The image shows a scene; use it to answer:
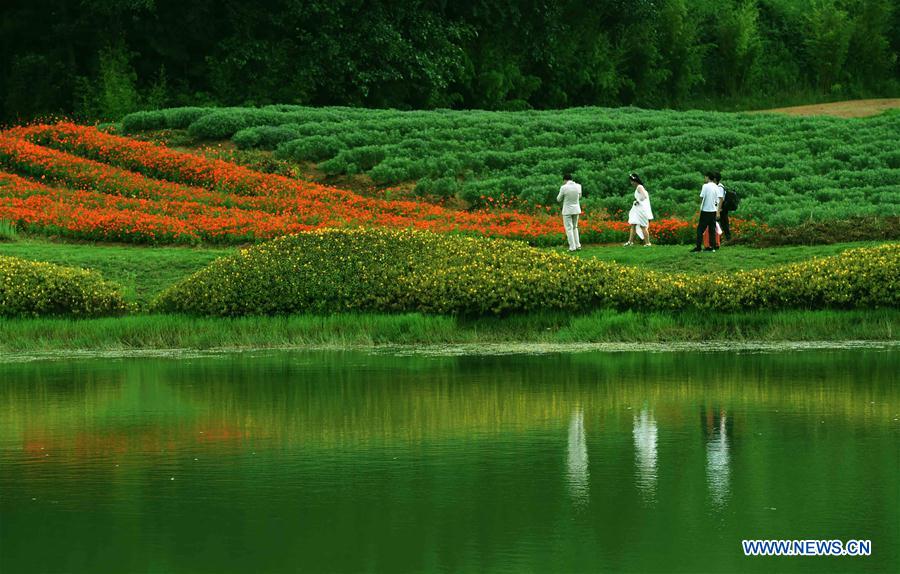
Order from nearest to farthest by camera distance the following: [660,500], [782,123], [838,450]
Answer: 1. [660,500]
2. [838,450]
3. [782,123]

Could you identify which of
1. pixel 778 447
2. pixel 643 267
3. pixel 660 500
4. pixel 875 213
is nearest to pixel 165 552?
pixel 660 500

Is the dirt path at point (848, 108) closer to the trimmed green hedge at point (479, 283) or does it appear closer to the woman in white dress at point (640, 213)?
the woman in white dress at point (640, 213)

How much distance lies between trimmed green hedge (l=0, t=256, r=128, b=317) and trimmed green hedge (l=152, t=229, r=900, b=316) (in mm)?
821

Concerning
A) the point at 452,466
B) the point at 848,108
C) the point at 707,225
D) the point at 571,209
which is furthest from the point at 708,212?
the point at 848,108

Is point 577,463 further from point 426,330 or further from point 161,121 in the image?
point 161,121

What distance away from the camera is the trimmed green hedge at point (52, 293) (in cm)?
2231

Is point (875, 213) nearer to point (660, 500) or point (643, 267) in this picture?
point (643, 267)

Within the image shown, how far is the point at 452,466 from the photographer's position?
12.2 metres

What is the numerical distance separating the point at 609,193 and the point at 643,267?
33.0 feet

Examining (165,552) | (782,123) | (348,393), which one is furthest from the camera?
(782,123)

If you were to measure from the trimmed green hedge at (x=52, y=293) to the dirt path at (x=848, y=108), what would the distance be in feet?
128

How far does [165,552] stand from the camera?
31.6 ft

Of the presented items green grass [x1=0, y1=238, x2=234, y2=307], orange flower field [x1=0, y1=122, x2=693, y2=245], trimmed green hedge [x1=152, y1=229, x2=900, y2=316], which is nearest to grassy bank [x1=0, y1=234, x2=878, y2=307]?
green grass [x1=0, y1=238, x2=234, y2=307]

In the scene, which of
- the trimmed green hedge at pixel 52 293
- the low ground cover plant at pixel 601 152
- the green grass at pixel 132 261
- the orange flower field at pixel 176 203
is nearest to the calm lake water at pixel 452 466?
the trimmed green hedge at pixel 52 293
